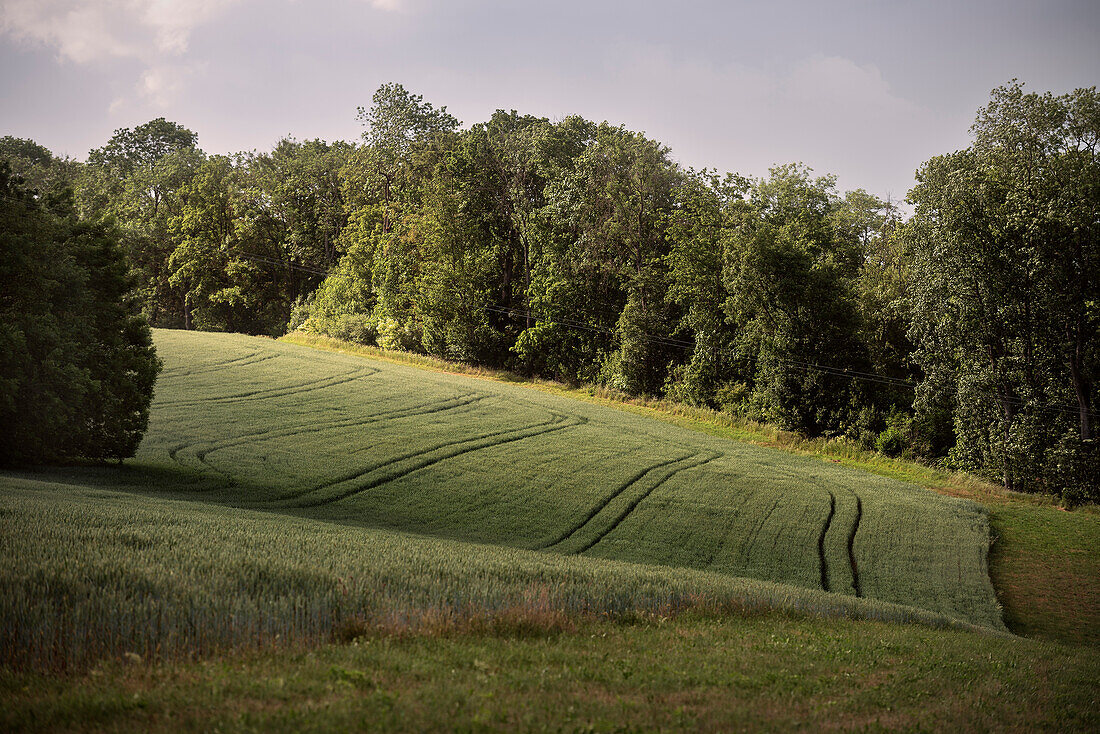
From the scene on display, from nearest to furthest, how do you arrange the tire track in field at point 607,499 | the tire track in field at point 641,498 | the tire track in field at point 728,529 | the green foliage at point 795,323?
1. the tire track in field at point 728,529
2. the tire track in field at point 607,499
3. the tire track in field at point 641,498
4. the green foliage at point 795,323

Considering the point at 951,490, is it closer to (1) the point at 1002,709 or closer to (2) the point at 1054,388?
(2) the point at 1054,388

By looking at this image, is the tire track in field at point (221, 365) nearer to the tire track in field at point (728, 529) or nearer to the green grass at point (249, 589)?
the green grass at point (249, 589)

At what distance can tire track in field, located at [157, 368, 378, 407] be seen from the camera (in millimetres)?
40125

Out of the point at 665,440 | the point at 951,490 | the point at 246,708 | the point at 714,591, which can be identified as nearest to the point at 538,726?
the point at 246,708

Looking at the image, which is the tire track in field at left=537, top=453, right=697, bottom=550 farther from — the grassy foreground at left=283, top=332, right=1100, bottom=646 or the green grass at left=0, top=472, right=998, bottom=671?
A: the grassy foreground at left=283, top=332, right=1100, bottom=646

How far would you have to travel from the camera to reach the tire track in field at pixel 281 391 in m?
40.1

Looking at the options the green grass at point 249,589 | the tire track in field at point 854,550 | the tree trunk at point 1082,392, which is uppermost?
the tree trunk at point 1082,392

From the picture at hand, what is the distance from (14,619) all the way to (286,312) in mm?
88471

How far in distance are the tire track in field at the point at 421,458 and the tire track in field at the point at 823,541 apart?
15266mm

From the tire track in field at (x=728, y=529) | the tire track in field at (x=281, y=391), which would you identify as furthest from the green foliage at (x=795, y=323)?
the tire track in field at (x=281, y=391)

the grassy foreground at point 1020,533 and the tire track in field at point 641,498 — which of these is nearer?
the grassy foreground at point 1020,533

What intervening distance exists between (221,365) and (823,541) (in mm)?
42522

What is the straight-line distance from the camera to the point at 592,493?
1155 inches

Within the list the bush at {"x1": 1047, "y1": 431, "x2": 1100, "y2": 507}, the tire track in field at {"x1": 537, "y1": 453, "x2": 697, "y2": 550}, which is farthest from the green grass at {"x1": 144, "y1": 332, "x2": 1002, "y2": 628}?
the bush at {"x1": 1047, "y1": 431, "x2": 1100, "y2": 507}
